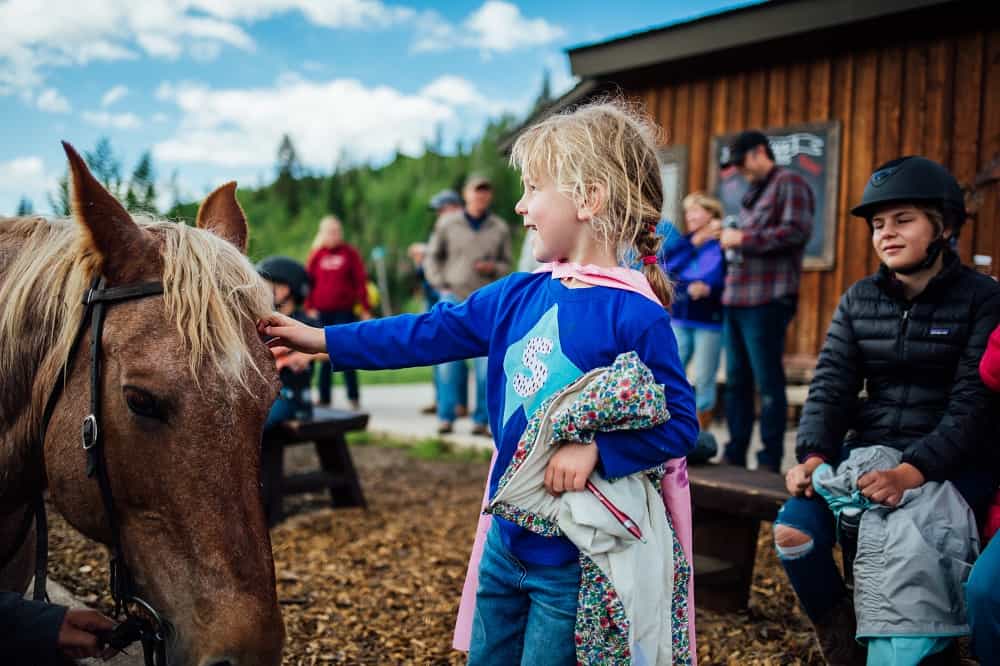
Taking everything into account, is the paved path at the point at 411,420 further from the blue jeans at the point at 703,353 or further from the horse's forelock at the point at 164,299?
the horse's forelock at the point at 164,299

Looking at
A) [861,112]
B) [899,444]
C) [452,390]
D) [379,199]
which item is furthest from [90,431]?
[379,199]

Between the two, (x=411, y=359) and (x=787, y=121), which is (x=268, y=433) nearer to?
(x=411, y=359)

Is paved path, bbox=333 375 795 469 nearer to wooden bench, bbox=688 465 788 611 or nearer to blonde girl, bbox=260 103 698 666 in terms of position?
wooden bench, bbox=688 465 788 611

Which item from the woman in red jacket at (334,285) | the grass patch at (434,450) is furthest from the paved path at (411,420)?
the woman in red jacket at (334,285)

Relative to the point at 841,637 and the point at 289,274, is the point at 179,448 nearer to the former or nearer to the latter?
the point at 841,637

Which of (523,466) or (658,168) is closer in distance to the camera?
(523,466)

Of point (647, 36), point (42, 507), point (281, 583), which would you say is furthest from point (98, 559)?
point (647, 36)

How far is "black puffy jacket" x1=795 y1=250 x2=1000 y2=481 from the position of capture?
7.36 feet

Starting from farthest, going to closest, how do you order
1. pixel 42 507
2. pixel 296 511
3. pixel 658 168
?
pixel 296 511
pixel 42 507
pixel 658 168

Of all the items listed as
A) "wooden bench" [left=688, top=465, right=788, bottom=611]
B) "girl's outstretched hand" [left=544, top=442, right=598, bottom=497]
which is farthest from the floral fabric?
"wooden bench" [left=688, top=465, right=788, bottom=611]

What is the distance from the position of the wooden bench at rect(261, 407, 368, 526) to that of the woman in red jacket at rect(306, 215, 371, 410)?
3.02m

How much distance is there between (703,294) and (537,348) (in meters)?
3.72

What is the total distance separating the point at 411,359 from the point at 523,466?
45 centimetres

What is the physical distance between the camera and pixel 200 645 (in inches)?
57.0
